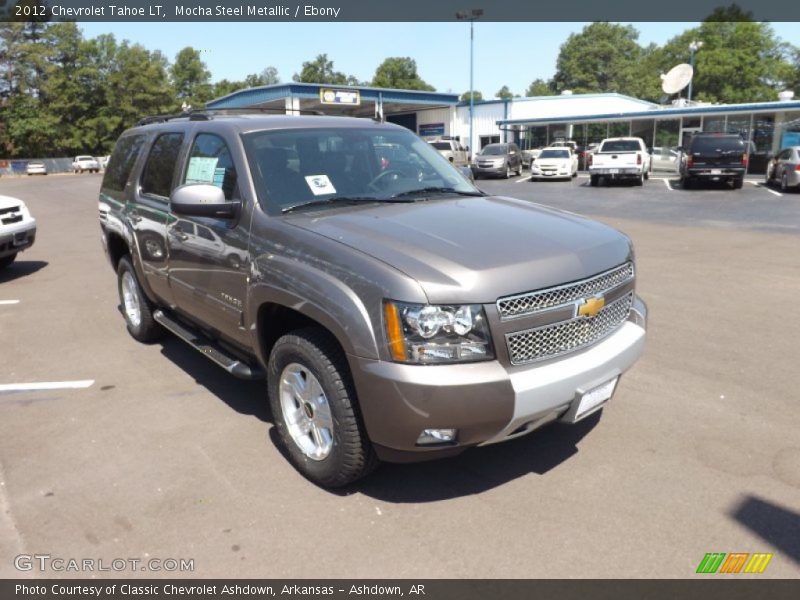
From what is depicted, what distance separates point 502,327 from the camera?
2914 mm

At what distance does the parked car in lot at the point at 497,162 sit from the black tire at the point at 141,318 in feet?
84.5

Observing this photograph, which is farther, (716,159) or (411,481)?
(716,159)

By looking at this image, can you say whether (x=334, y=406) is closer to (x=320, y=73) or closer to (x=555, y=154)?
(x=555, y=154)

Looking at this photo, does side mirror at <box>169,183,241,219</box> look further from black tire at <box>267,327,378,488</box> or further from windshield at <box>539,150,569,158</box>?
windshield at <box>539,150,569,158</box>

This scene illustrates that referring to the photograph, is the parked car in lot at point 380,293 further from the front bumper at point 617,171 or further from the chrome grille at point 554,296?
the front bumper at point 617,171

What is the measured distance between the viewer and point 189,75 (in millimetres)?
94062

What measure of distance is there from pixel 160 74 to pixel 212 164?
8000 centimetres

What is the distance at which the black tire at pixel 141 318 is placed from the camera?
18.8ft

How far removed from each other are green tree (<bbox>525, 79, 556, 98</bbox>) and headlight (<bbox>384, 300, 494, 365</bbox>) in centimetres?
10862

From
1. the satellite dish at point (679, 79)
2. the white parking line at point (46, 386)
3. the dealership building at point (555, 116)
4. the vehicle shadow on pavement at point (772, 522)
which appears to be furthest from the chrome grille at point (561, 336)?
the satellite dish at point (679, 79)

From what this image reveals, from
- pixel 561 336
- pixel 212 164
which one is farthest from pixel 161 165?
pixel 561 336
